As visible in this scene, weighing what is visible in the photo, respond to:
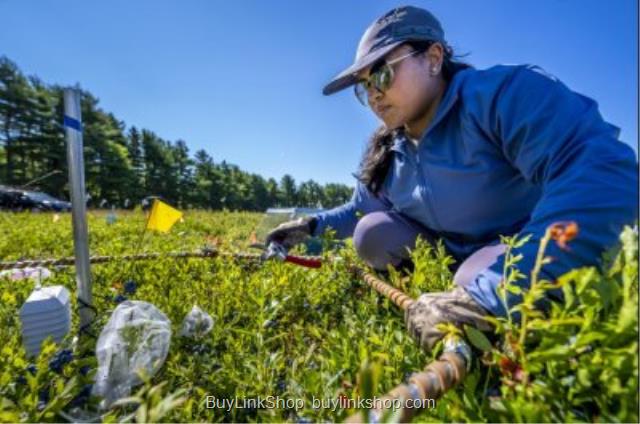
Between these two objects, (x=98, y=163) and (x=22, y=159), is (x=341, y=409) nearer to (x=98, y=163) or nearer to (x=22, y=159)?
(x=98, y=163)

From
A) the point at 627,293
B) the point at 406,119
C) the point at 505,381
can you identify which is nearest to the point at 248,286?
the point at 406,119

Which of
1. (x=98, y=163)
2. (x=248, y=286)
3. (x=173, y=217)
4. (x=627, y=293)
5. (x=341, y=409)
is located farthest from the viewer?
(x=98, y=163)

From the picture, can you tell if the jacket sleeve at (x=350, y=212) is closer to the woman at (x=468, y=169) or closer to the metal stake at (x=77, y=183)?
the woman at (x=468, y=169)

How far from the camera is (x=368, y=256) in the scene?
2361mm

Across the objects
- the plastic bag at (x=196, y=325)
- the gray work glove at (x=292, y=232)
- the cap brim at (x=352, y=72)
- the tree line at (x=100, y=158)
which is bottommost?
the plastic bag at (x=196, y=325)

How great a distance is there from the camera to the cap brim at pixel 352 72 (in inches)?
65.9

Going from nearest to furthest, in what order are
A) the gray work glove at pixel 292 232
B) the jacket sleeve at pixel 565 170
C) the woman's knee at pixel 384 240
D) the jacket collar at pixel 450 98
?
the jacket sleeve at pixel 565 170, the jacket collar at pixel 450 98, the woman's knee at pixel 384 240, the gray work glove at pixel 292 232

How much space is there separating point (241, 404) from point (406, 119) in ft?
4.54

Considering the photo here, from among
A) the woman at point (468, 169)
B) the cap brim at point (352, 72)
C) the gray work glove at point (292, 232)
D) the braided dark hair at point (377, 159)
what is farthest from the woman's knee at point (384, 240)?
the cap brim at point (352, 72)

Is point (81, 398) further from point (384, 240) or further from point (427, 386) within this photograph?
point (384, 240)

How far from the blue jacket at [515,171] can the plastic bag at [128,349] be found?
1047 millimetres

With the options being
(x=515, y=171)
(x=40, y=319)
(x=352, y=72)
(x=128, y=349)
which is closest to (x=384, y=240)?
Result: (x=515, y=171)

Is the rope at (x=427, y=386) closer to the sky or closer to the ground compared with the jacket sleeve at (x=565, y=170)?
closer to the ground

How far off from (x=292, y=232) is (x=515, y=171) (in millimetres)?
1445
